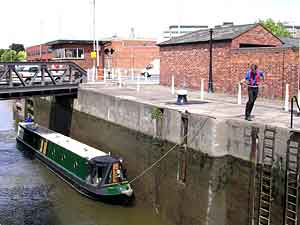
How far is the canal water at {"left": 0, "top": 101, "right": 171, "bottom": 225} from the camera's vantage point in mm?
17578

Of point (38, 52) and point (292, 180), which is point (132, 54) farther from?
point (292, 180)

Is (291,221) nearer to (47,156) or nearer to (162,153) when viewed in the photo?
(162,153)

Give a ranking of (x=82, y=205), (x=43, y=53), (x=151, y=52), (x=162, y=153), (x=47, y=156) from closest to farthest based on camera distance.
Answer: (x=162, y=153) < (x=82, y=205) < (x=47, y=156) < (x=151, y=52) < (x=43, y=53)

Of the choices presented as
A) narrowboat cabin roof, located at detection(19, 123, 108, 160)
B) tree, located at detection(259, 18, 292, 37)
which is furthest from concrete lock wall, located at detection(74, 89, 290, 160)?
tree, located at detection(259, 18, 292, 37)

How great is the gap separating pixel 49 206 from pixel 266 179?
387 inches

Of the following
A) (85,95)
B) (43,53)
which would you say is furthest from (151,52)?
(85,95)

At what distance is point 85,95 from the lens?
27.6 meters

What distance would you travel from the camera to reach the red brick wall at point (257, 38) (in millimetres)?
25734

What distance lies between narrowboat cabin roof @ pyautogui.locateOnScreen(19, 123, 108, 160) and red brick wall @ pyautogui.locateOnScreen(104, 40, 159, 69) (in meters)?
21.2

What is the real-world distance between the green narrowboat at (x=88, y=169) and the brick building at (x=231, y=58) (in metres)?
8.28

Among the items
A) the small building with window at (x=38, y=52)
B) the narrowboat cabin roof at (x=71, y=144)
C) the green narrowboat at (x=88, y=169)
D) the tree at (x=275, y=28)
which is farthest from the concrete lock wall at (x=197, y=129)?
the small building with window at (x=38, y=52)

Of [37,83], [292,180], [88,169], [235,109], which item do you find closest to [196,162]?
[235,109]

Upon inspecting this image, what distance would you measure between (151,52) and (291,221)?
46754 millimetres

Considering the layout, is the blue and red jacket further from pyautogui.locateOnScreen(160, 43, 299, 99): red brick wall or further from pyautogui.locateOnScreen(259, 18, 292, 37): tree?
pyautogui.locateOnScreen(259, 18, 292, 37): tree
